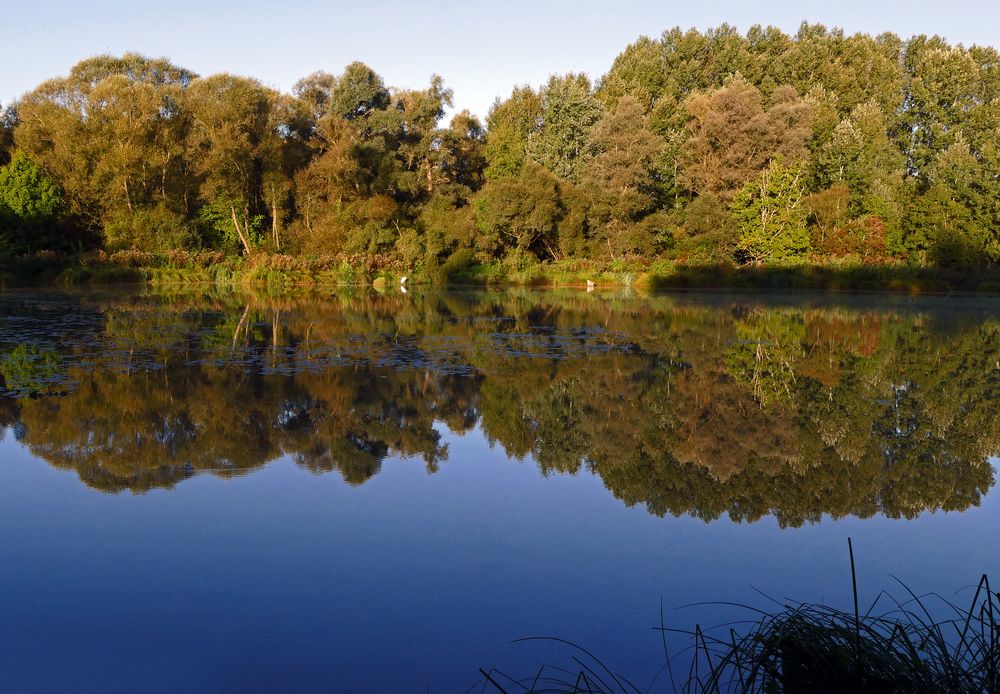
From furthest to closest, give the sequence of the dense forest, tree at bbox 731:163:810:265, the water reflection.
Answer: the dense forest
tree at bbox 731:163:810:265
the water reflection

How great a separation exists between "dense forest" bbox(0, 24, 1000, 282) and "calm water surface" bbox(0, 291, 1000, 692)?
23627 mm

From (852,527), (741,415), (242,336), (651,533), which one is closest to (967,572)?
(852,527)

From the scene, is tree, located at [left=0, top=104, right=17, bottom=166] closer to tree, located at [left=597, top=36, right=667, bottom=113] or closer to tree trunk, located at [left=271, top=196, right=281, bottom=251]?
tree trunk, located at [left=271, top=196, right=281, bottom=251]

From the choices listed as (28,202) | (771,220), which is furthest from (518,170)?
(28,202)

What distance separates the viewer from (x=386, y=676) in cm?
321

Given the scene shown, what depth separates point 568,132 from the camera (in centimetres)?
4253

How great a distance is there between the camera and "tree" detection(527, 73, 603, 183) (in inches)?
1658

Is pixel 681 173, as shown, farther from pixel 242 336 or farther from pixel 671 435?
pixel 671 435

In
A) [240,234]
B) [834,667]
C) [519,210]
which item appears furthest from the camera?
[240,234]

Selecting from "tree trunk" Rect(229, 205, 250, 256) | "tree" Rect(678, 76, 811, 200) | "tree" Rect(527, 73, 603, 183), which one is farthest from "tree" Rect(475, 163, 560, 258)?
"tree trunk" Rect(229, 205, 250, 256)

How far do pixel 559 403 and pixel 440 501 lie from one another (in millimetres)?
3496

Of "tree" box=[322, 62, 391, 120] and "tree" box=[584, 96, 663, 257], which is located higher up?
"tree" box=[322, 62, 391, 120]

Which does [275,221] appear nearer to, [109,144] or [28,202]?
[109,144]

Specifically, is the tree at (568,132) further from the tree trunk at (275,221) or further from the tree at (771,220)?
the tree trunk at (275,221)
